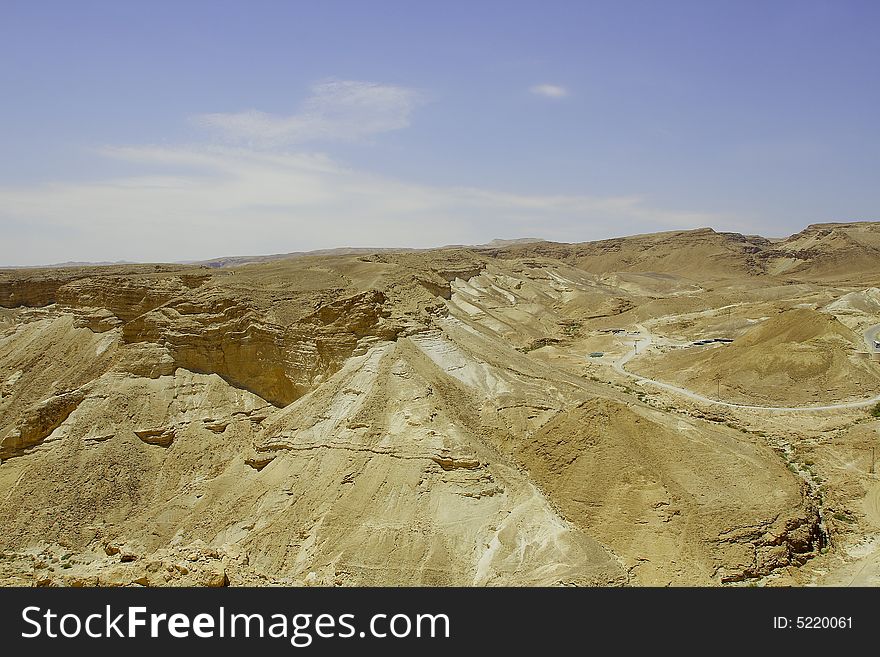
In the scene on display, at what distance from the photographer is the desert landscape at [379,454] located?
1811cm

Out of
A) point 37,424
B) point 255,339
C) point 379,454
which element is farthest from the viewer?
point 255,339

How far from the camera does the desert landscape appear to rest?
18109 mm

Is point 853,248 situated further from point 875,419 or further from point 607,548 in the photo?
point 607,548

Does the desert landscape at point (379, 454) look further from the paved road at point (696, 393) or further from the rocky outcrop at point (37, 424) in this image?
the paved road at point (696, 393)

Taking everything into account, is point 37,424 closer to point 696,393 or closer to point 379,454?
point 379,454

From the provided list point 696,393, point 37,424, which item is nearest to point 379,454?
point 37,424

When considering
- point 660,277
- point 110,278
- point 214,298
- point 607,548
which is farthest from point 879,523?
point 660,277

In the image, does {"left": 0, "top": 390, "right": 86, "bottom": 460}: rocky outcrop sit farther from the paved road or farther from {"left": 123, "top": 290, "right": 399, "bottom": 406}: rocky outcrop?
the paved road

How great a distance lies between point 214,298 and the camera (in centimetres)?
2956

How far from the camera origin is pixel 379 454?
69.3 ft

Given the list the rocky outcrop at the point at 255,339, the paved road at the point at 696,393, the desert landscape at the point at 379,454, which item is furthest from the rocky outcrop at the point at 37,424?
the paved road at the point at 696,393

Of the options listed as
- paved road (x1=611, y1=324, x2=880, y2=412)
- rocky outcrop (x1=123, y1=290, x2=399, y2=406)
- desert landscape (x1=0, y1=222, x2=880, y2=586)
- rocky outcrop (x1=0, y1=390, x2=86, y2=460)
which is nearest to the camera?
desert landscape (x1=0, y1=222, x2=880, y2=586)

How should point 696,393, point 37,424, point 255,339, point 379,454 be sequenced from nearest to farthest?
1. point 379,454
2. point 37,424
3. point 255,339
4. point 696,393

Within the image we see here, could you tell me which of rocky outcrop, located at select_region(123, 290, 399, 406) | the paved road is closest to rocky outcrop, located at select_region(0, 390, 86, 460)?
rocky outcrop, located at select_region(123, 290, 399, 406)
